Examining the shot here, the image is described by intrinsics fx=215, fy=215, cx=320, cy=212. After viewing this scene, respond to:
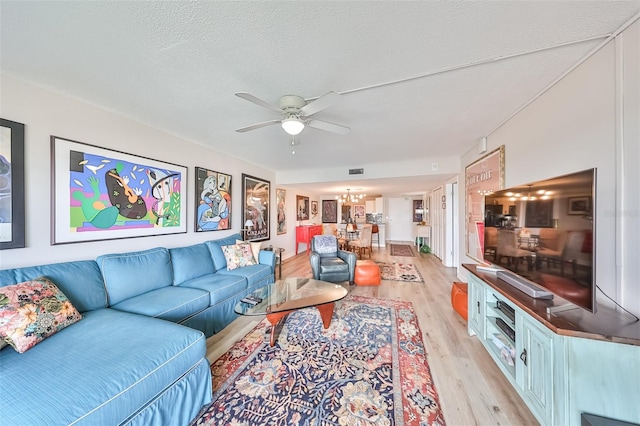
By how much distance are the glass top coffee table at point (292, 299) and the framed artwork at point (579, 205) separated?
1.86 meters

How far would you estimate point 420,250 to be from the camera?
706 cm

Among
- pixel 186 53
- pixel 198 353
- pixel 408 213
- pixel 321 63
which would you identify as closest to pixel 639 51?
pixel 321 63

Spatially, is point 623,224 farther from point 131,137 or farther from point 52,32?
point 131,137

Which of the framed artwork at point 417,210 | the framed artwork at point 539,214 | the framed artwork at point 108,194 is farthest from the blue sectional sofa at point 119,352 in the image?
the framed artwork at point 417,210

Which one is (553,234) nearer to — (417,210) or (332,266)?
(332,266)

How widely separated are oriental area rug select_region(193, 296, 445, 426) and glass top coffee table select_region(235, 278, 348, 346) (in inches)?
9.3

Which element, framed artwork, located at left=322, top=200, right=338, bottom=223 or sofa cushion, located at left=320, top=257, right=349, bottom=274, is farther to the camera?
framed artwork, located at left=322, top=200, right=338, bottom=223

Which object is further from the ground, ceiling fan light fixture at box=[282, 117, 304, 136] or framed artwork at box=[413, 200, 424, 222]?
ceiling fan light fixture at box=[282, 117, 304, 136]

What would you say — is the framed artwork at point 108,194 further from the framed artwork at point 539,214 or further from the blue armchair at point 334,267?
the framed artwork at point 539,214

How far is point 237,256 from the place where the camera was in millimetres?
3281

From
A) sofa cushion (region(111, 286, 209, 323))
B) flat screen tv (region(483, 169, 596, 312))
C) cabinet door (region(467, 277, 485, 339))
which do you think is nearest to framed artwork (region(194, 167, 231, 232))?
sofa cushion (region(111, 286, 209, 323))

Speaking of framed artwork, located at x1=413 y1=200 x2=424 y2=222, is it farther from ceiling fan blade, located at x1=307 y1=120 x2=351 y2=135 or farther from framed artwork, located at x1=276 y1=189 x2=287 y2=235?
ceiling fan blade, located at x1=307 y1=120 x2=351 y2=135

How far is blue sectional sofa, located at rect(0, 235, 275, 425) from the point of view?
0.99m

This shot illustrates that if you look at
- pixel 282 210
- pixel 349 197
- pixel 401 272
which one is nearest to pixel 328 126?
pixel 401 272
